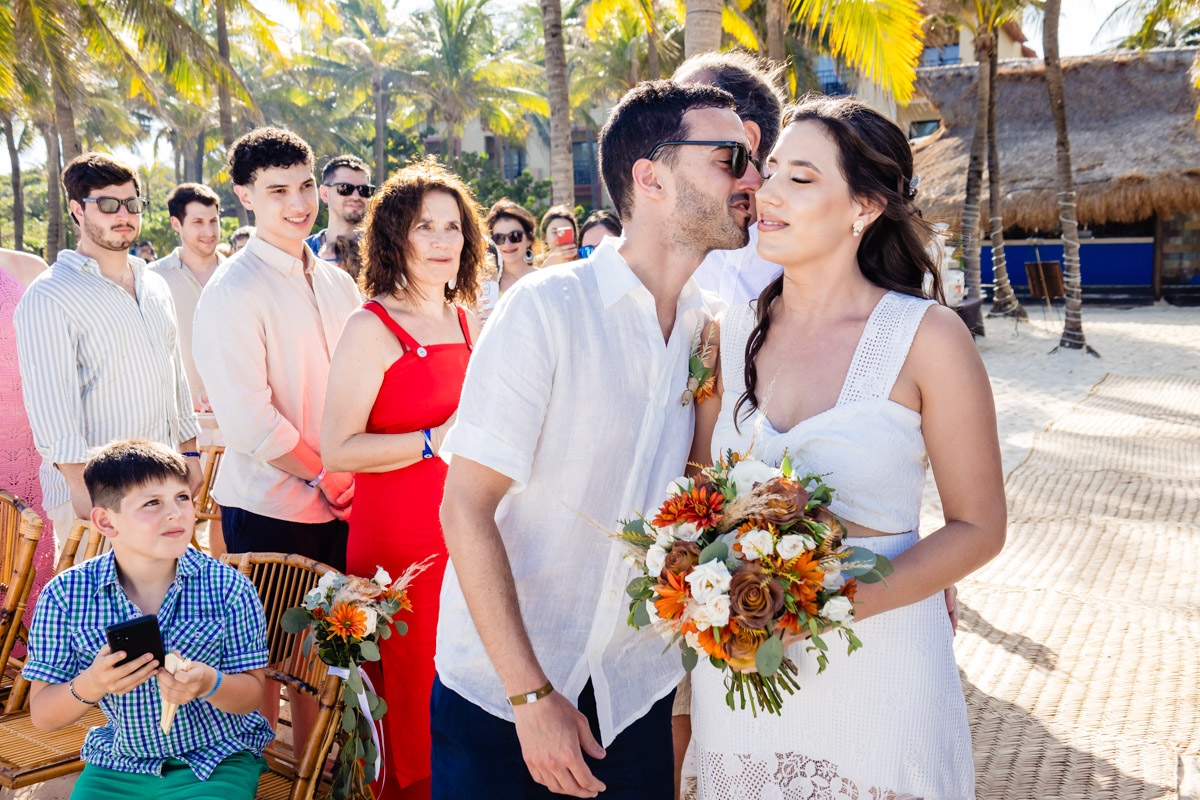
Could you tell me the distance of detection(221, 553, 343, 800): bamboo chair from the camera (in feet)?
8.83

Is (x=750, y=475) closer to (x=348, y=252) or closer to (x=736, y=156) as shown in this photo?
(x=736, y=156)

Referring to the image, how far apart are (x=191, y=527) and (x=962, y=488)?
2236 millimetres

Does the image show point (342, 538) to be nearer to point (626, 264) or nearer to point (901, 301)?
point (626, 264)

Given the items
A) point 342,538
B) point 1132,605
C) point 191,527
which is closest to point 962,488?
point 191,527

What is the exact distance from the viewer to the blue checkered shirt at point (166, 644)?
2.63 metres

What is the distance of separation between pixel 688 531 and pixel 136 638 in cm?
162

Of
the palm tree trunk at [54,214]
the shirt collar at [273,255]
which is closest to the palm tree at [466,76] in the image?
the palm tree trunk at [54,214]

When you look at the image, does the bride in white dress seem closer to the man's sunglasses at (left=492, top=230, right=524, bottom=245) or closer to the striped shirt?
the striped shirt

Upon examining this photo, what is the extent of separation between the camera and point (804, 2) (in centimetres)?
965

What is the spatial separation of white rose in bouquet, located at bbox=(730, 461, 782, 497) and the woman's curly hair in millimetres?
1756

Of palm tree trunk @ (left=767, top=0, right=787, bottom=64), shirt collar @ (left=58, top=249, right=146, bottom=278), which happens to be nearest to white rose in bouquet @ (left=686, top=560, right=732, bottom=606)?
shirt collar @ (left=58, top=249, right=146, bottom=278)

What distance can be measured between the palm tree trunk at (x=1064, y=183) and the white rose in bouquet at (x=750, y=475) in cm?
1601

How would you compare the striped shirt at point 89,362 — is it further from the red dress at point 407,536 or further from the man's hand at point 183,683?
the man's hand at point 183,683

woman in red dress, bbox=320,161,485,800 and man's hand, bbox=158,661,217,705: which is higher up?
woman in red dress, bbox=320,161,485,800
